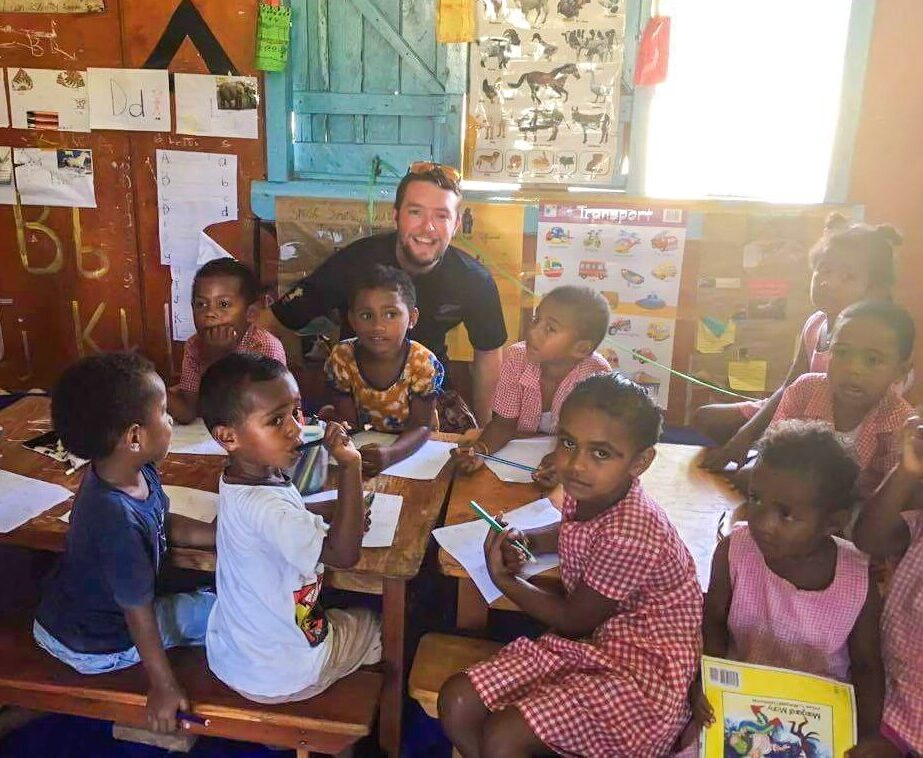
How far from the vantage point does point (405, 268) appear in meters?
3.05

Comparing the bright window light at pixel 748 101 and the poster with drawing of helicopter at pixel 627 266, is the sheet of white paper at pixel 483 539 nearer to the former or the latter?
the poster with drawing of helicopter at pixel 627 266

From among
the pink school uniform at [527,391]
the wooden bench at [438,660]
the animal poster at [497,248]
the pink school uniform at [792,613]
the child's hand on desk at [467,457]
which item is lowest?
the wooden bench at [438,660]

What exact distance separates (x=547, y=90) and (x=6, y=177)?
2.54 m

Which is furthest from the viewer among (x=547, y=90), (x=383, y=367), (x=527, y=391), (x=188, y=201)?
(x=188, y=201)

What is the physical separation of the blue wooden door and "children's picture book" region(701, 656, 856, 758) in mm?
2673

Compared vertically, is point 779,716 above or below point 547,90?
below

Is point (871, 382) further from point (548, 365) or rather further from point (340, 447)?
point (340, 447)

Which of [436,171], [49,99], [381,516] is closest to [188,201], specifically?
[49,99]

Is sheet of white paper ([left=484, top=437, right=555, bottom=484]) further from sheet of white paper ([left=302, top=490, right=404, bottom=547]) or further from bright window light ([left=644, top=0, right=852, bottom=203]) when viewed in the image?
bright window light ([left=644, top=0, right=852, bottom=203])

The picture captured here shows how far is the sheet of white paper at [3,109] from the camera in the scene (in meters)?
3.68

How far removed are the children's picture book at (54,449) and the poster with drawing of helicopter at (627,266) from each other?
7.20 feet

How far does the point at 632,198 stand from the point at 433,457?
75.1 inches

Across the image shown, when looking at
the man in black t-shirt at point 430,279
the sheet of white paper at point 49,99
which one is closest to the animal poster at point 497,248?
the man in black t-shirt at point 430,279

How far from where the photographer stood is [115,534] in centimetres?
159
